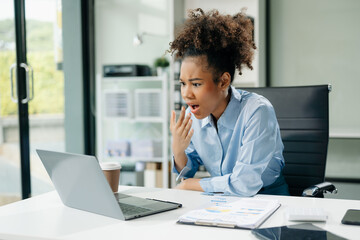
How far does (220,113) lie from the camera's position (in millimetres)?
1652

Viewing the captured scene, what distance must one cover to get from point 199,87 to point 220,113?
19 cm

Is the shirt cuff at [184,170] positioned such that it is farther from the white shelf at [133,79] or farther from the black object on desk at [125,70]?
the black object on desk at [125,70]

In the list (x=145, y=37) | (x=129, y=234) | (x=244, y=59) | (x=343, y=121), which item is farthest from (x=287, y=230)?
(x=145, y=37)

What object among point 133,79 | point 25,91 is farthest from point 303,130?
point 25,91

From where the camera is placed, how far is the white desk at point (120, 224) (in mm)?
932

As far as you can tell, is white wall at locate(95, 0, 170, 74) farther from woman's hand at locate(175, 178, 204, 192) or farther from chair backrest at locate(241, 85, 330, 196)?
woman's hand at locate(175, 178, 204, 192)

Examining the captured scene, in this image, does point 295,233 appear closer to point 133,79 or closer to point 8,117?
point 8,117

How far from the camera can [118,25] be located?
393 centimetres

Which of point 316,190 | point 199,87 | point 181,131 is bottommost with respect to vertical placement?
point 316,190

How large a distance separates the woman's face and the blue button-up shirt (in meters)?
0.10

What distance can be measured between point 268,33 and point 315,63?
17.6 inches

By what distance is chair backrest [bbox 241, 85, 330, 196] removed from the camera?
1744 millimetres

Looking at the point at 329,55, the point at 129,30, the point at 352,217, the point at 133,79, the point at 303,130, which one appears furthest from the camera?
the point at 129,30

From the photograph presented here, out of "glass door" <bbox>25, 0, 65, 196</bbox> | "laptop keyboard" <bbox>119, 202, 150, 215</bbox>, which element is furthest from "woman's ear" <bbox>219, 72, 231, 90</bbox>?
"glass door" <bbox>25, 0, 65, 196</bbox>
